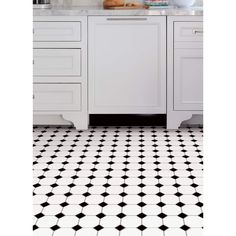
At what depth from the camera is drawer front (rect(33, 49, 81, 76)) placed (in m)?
4.01

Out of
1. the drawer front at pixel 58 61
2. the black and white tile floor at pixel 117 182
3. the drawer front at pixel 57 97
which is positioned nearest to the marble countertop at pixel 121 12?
the drawer front at pixel 58 61

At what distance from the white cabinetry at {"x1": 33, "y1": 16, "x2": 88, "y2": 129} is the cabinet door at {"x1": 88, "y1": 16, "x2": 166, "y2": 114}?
0.08m

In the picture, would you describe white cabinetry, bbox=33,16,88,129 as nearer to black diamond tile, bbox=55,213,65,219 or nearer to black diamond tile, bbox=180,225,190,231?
black diamond tile, bbox=55,213,65,219

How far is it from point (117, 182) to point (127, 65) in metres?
1.37

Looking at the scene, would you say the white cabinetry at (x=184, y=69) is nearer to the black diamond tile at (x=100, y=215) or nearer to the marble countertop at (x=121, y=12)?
the marble countertop at (x=121, y=12)

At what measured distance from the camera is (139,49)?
13.2ft

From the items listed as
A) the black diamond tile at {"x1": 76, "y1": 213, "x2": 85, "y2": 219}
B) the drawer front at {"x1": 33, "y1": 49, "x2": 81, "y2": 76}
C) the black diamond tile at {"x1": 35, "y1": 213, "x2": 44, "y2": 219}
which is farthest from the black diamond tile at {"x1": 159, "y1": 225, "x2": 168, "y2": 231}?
the drawer front at {"x1": 33, "y1": 49, "x2": 81, "y2": 76}

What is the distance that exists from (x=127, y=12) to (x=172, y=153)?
4.09ft

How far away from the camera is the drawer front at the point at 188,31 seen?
3.96m

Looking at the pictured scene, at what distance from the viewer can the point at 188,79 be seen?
13.3ft

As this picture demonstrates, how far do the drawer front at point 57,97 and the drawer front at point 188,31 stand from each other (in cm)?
92

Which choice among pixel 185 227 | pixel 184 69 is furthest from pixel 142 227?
pixel 184 69
